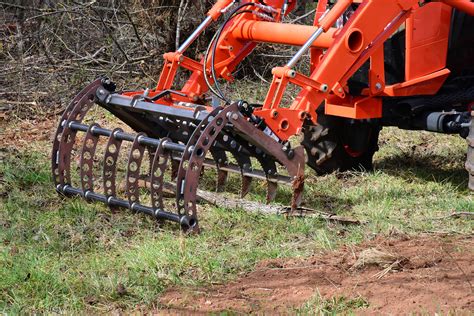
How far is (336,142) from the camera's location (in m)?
6.58

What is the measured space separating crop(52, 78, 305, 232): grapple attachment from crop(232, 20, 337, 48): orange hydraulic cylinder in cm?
85

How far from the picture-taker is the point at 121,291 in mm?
3982

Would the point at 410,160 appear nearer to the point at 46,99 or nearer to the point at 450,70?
the point at 450,70

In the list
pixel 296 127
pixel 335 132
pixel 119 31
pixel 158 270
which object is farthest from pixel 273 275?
pixel 119 31

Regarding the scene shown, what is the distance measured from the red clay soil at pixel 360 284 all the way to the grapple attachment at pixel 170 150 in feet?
2.94

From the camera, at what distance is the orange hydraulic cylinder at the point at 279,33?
587 centimetres

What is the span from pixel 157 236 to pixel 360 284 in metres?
1.50

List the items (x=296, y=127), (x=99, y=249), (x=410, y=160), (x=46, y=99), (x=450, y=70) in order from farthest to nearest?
(x=46, y=99), (x=410, y=160), (x=450, y=70), (x=296, y=127), (x=99, y=249)

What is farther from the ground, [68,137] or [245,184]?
[68,137]

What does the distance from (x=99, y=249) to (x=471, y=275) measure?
2.12 meters

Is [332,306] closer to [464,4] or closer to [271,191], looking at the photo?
[271,191]

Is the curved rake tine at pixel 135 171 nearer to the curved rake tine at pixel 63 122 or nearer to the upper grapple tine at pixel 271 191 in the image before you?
the curved rake tine at pixel 63 122

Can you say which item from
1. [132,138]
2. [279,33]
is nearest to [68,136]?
[132,138]

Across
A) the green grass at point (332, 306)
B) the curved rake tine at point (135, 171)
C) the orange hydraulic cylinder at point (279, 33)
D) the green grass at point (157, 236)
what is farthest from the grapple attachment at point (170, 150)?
the green grass at point (332, 306)
